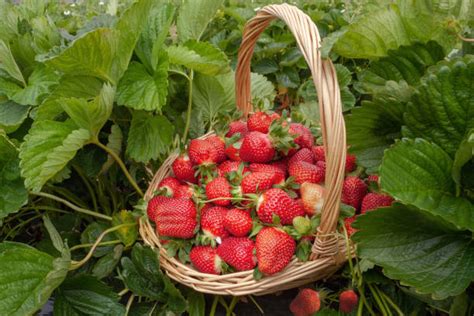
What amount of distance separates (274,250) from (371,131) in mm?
235

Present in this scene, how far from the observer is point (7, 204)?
1032mm

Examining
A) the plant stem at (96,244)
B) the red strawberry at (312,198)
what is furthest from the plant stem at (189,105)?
the red strawberry at (312,198)

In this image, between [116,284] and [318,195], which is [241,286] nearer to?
[318,195]

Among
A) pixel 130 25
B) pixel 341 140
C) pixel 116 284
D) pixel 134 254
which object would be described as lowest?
pixel 116 284

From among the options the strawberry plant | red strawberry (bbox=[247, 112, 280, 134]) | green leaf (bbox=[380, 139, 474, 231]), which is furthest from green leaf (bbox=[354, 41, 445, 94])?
red strawberry (bbox=[247, 112, 280, 134])

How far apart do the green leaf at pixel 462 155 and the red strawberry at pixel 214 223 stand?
0.40 metres

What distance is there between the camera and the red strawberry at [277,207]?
91 centimetres

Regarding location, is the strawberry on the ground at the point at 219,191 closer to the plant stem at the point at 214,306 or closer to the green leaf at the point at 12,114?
the plant stem at the point at 214,306

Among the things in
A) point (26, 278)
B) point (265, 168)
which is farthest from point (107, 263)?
point (265, 168)

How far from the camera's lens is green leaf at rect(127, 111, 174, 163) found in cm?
106

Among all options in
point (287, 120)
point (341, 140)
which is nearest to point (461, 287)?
point (341, 140)

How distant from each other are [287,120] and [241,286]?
0.36 metres

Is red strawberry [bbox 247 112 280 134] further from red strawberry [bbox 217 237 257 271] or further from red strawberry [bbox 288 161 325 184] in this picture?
red strawberry [bbox 217 237 257 271]

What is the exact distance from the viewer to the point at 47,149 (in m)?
0.98
